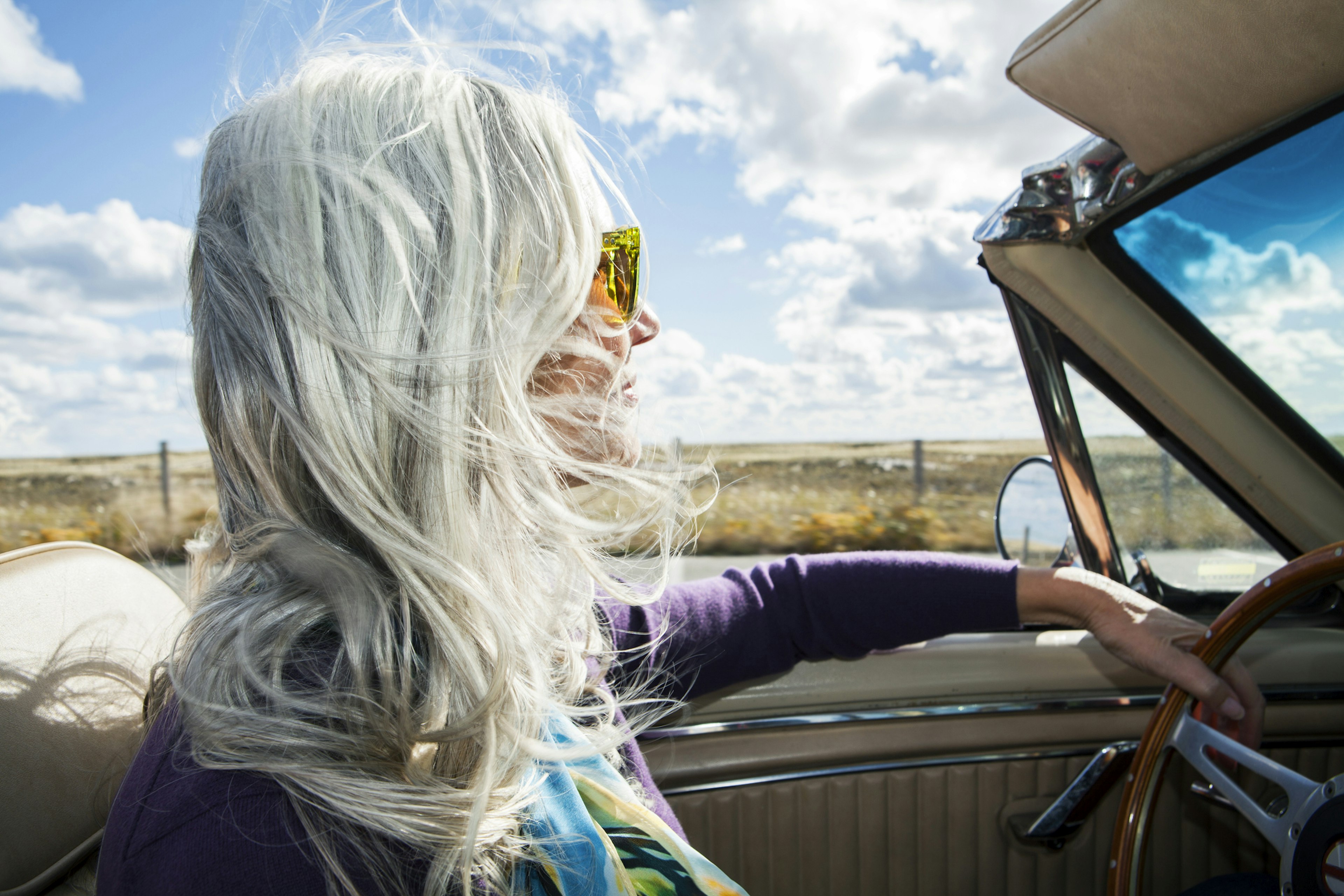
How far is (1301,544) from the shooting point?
5.47ft

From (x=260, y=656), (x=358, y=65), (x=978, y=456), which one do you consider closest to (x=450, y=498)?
(x=260, y=656)

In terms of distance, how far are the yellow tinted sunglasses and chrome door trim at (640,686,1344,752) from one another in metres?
0.89

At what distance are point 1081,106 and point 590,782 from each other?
1.20 m

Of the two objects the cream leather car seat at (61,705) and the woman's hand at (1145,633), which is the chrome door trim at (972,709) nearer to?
the woman's hand at (1145,633)

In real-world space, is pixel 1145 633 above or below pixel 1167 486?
below

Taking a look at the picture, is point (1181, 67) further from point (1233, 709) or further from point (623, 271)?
point (1233, 709)

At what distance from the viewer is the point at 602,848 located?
2.54 feet

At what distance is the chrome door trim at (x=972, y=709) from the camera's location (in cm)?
162

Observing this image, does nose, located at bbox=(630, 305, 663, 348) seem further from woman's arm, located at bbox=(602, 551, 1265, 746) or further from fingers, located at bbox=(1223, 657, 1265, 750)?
fingers, located at bbox=(1223, 657, 1265, 750)

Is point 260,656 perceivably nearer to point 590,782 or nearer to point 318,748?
point 318,748

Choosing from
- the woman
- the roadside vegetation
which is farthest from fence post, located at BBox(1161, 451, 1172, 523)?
the roadside vegetation

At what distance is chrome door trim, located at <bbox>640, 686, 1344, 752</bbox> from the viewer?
63.7 inches

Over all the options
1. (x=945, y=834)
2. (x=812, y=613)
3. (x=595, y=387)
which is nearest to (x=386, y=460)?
(x=595, y=387)

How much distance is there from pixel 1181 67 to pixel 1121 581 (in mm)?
1202
